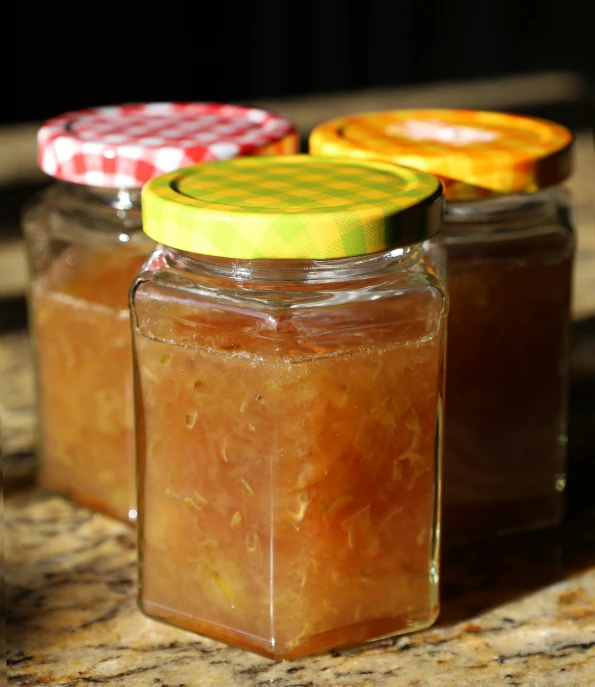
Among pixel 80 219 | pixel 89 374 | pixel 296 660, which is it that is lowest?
pixel 296 660

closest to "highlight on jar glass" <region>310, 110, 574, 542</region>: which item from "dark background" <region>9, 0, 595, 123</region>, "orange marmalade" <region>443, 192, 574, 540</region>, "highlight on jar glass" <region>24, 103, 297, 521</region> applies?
"orange marmalade" <region>443, 192, 574, 540</region>

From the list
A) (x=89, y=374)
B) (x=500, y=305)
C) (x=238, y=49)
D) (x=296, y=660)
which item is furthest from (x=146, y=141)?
(x=238, y=49)

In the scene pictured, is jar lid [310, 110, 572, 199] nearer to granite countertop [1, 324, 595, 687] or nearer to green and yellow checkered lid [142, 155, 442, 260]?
green and yellow checkered lid [142, 155, 442, 260]

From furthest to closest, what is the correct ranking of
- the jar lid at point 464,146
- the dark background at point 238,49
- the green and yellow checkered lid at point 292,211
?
the dark background at point 238,49 < the jar lid at point 464,146 < the green and yellow checkered lid at point 292,211

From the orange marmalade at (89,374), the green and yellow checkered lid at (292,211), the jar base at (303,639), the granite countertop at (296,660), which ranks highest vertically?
the green and yellow checkered lid at (292,211)

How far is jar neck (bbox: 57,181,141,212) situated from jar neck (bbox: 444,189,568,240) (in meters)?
0.24

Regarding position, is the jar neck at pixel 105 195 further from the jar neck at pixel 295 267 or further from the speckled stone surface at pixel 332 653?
the speckled stone surface at pixel 332 653

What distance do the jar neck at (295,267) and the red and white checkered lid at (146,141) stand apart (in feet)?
0.43

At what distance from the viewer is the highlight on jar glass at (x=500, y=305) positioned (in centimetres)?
78

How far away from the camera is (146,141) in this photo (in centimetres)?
82

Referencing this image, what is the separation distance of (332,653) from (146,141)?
1.33 ft

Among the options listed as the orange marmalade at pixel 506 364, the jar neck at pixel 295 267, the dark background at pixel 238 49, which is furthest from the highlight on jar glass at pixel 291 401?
the dark background at pixel 238 49

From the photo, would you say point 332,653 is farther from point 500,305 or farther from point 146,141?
point 146,141

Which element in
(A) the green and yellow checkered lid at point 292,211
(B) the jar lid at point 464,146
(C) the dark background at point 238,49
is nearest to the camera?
(A) the green and yellow checkered lid at point 292,211
